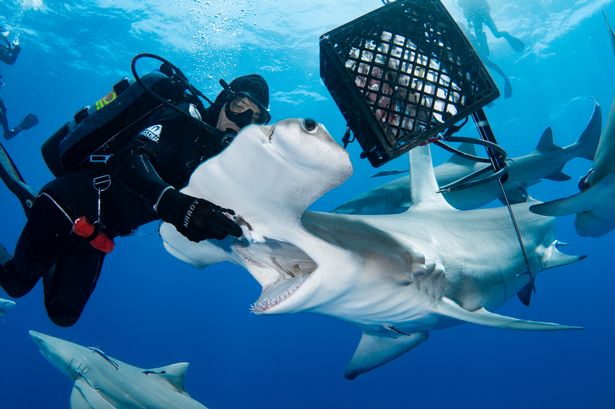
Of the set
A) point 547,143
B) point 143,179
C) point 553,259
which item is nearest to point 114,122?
point 143,179

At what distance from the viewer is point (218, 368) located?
51.9m

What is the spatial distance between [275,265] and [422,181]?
8.61 feet

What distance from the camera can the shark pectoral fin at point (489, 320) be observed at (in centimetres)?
270

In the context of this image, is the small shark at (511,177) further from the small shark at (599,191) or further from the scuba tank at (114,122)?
the scuba tank at (114,122)

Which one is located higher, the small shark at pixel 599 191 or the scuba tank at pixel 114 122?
the scuba tank at pixel 114 122

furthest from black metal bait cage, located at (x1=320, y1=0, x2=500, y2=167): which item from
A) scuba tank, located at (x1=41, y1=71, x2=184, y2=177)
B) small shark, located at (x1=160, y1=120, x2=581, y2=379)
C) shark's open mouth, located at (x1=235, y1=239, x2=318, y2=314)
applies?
scuba tank, located at (x1=41, y1=71, x2=184, y2=177)

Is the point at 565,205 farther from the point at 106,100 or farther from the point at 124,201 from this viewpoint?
the point at 106,100

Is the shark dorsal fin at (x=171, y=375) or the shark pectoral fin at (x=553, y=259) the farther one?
the shark dorsal fin at (x=171, y=375)

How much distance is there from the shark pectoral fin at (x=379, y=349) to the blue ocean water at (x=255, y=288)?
34.3 ft

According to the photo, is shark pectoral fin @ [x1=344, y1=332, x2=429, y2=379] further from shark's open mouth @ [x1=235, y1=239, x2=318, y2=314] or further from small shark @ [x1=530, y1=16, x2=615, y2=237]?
shark's open mouth @ [x1=235, y1=239, x2=318, y2=314]

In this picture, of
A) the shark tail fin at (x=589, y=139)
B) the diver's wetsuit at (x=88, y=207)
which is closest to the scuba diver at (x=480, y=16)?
the shark tail fin at (x=589, y=139)

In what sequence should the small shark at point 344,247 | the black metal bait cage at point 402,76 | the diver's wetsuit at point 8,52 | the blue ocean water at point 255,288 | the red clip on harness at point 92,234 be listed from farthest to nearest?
1. the blue ocean water at point 255,288
2. the diver's wetsuit at point 8,52
3. the red clip on harness at point 92,234
4. the black metal bait cage at point 402,76
5. the small shark at point 344,247

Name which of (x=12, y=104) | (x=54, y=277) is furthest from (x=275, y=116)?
(x=54, y=277)

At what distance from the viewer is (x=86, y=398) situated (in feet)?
20.5
